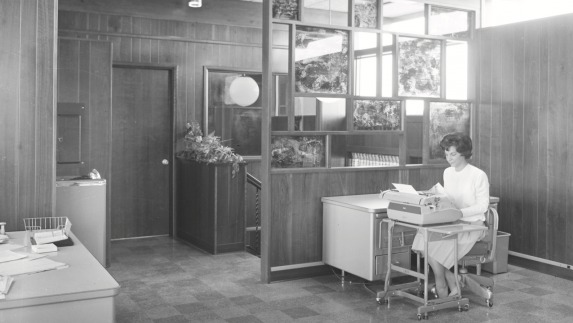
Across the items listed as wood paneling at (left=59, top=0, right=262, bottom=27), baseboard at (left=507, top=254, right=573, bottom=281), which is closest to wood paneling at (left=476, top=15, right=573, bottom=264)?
baseboard at (left=507, top=254, right=573, bottom=281)

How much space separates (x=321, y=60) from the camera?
5.79 m

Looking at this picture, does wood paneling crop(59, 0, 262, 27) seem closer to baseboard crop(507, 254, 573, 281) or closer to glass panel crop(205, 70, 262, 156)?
glass panel crop(205, 70, 262, 156)

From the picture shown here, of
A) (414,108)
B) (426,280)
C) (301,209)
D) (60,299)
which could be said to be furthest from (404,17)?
(60,299)

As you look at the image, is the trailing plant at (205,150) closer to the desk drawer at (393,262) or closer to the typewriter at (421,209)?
the desk drawer at (393,262)

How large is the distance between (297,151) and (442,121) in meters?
1.91

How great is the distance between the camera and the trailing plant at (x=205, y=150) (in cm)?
704

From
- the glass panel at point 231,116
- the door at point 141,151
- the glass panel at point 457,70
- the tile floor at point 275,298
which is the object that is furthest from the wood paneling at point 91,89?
the glass panel at point 457,70

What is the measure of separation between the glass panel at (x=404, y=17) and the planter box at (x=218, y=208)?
11.7ft

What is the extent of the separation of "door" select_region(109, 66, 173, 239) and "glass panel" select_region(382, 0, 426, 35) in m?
3.45

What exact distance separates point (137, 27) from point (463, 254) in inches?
209

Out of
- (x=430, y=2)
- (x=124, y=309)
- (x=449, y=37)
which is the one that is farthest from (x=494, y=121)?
(x=124, y=309)

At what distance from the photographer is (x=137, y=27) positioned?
7.86 m

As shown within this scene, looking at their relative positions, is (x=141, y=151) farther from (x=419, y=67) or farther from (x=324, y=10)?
(x=419, y=67)

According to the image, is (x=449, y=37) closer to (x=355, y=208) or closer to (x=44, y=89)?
(x=355, y=208)
